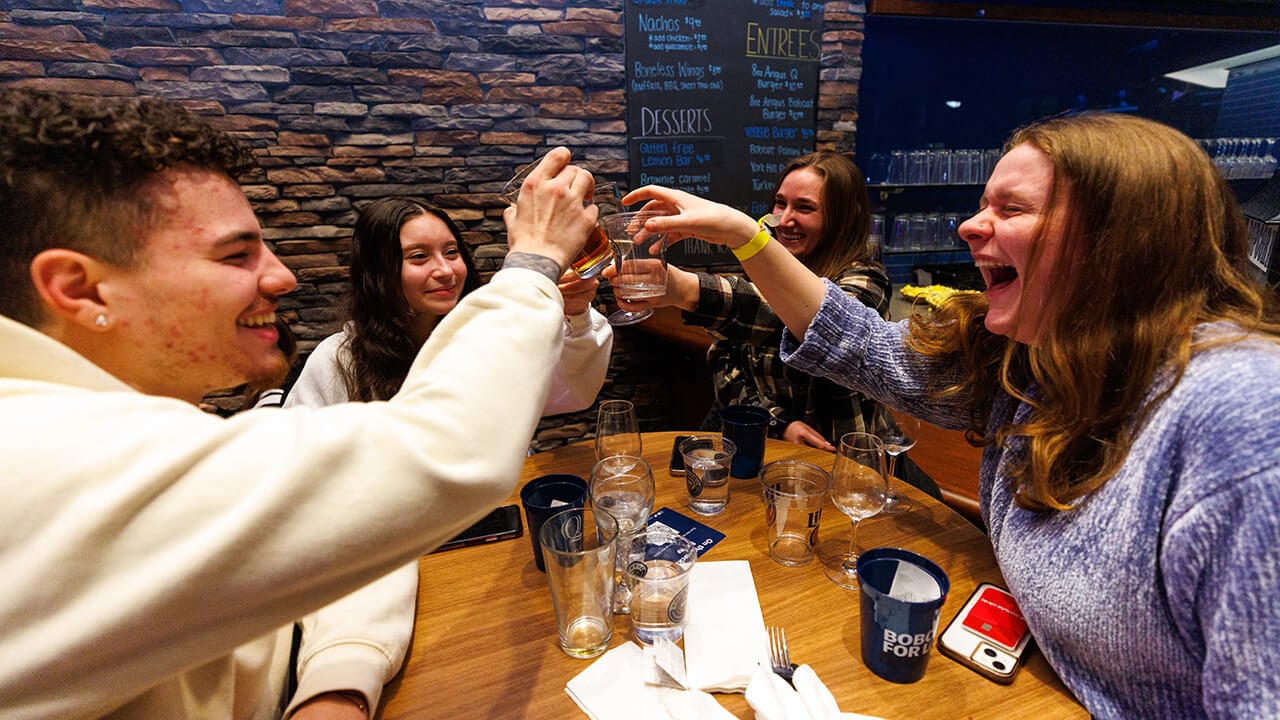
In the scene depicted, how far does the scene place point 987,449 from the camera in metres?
1.22

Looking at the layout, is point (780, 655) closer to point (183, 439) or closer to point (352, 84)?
point (183, 439)

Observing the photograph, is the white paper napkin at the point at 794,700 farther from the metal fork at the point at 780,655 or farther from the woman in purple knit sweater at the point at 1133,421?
the woman in purple knit sweater at the point at 1133,421

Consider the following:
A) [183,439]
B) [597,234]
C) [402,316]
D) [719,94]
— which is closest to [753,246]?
[597,234]

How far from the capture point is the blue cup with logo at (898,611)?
0.81 metres

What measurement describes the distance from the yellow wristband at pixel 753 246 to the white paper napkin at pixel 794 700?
922 mm

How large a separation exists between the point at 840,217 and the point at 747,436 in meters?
1.27

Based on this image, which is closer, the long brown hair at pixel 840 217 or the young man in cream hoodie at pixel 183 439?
the young man in cream hoodie at pixel 183 439

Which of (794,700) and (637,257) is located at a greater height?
(637,257)

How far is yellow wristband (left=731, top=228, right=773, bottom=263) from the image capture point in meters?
1.45

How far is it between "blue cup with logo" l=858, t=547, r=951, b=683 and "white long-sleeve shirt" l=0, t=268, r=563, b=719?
0.55 metres

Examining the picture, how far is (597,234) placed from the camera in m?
1.28

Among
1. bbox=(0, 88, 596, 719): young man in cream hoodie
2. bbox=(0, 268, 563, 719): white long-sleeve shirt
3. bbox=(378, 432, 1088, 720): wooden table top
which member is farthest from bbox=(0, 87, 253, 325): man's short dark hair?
bbox=(378, 432, 1088, 720): wooden table top

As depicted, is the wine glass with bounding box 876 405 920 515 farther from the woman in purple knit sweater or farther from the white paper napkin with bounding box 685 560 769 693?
the white paper napkin with bounding box 685 560 769 693

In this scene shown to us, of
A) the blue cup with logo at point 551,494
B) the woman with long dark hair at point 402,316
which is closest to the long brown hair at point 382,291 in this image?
the woman with long dark hair at point 402,316
